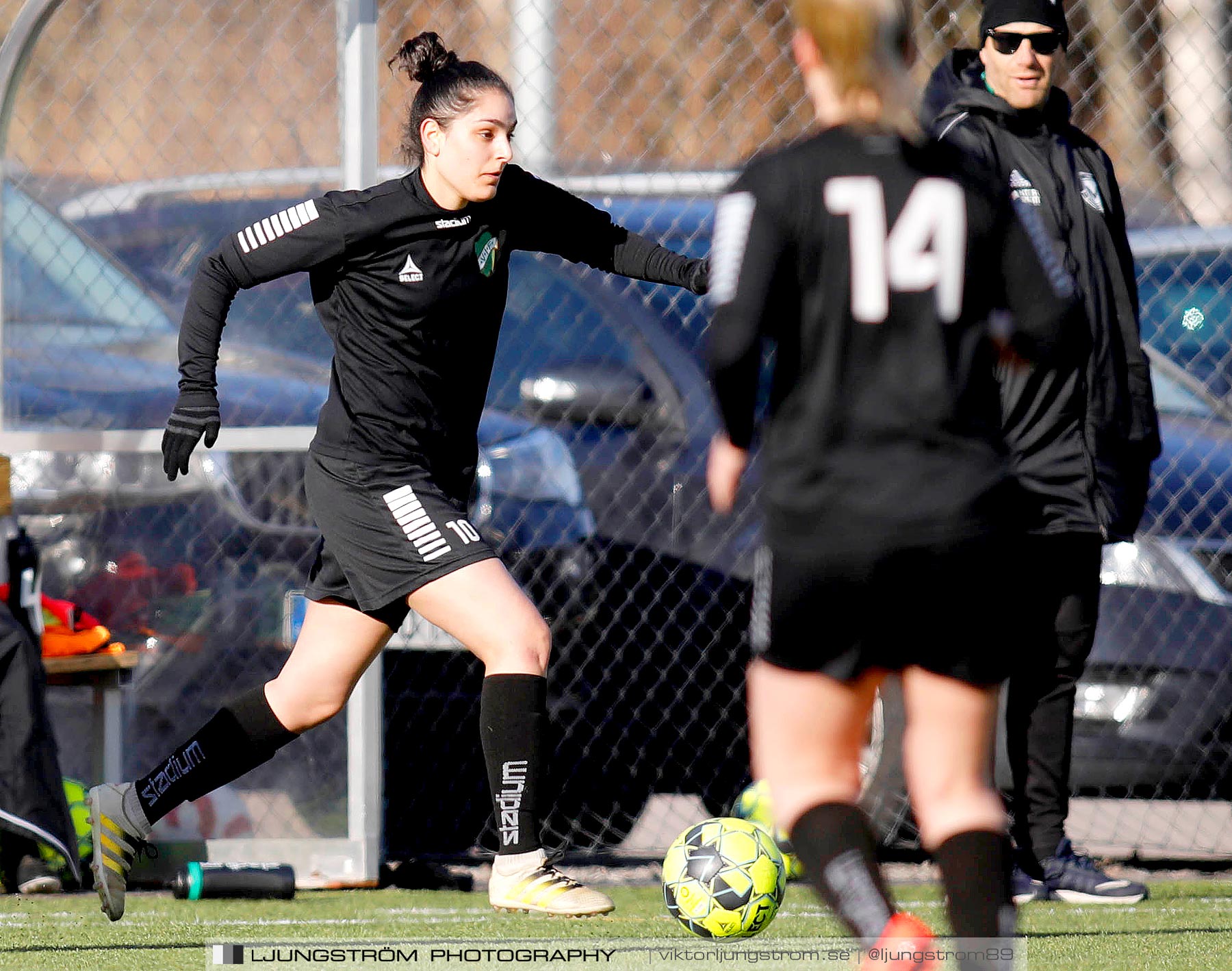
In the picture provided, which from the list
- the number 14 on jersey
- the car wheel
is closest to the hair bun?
the number 14 on jersey

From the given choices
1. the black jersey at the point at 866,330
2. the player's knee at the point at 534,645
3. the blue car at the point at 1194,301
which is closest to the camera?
the black jersey at the point at 866,330

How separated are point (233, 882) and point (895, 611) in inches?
131

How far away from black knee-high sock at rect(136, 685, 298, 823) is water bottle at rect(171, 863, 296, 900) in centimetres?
81

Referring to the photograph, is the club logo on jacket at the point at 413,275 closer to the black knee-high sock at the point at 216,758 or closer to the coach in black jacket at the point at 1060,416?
the black knee-high sock at the point at 216,758

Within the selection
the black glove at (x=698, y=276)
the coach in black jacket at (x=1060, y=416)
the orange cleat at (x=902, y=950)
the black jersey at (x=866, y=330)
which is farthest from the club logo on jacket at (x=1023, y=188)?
the orange cleat at (x=902, y=950)

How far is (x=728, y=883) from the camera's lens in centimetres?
436

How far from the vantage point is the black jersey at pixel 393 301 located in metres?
4.75

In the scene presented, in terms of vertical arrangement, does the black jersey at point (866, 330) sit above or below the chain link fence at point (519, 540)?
above

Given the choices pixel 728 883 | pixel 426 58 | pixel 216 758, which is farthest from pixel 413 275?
pixel 728 883

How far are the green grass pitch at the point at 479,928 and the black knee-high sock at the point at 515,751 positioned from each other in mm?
267

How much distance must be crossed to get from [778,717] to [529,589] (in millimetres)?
3196

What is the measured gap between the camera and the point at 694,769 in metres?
6.45

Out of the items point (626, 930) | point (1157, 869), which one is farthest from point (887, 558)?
point (1157, 869)

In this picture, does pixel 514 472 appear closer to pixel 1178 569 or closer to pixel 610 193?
pixel 610 193
